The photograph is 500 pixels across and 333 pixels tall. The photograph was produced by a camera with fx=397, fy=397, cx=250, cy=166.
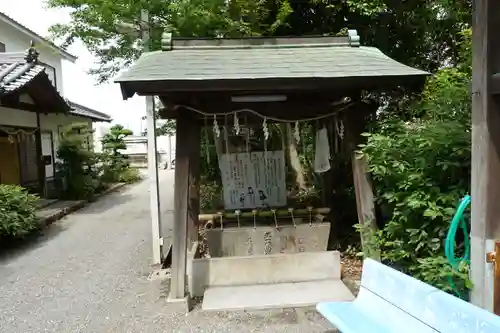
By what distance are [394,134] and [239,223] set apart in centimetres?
262

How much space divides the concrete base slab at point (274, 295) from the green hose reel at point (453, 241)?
5.20ft

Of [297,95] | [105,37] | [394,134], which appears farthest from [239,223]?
[105,37]

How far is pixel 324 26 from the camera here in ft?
29.1

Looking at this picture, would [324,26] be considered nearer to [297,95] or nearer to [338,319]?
[297,95]

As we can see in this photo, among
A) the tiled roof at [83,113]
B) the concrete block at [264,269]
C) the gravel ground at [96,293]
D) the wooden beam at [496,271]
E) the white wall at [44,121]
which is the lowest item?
the gravel ground at [96,293]

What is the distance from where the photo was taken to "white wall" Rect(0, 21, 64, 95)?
51.8ft

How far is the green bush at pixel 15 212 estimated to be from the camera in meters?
7.19

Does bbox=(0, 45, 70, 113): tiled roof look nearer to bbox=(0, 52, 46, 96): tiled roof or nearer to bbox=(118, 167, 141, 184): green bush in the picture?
bbox=(0, 52, 46, 96): tiled roof

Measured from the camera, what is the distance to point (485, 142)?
2.85 meters

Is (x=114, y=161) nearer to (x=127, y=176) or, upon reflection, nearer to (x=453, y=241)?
(x=127, y=176)

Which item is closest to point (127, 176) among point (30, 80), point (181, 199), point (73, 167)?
point (73, 167)

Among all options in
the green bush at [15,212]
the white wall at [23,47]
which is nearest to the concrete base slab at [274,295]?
the green bush at [15,212]

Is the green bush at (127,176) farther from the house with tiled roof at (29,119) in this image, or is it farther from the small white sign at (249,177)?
the small white sign at (249,177)

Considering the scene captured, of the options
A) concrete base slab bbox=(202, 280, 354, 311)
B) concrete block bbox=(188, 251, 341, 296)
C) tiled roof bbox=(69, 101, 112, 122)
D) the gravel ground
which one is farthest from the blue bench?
tiled roof bbox=(69, 101, 112, 122)
